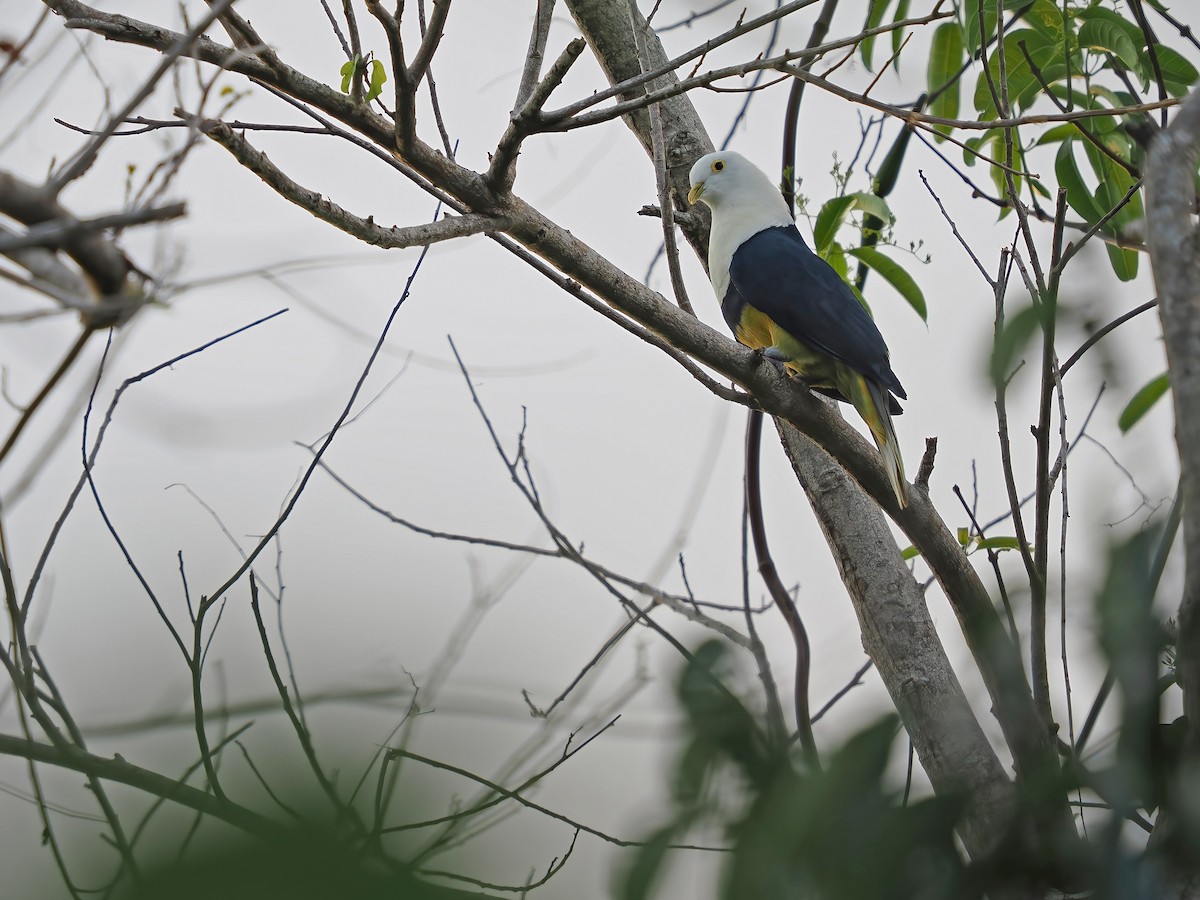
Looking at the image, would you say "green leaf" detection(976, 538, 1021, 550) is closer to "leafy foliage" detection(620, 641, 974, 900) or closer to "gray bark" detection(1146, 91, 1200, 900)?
"gray bark" detection(1146, 91, 1200, 900)

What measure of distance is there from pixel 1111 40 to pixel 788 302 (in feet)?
2.58

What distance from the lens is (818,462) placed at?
1.92m

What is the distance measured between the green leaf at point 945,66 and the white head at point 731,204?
48cm

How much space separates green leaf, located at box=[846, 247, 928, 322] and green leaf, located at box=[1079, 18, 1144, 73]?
0.49m

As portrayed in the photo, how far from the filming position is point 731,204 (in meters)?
2.51

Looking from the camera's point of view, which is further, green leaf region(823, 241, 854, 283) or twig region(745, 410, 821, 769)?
green leaf region(823, 241, 854, 283)

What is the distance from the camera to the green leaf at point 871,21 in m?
1.94

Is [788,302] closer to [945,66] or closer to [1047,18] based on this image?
[945,66]

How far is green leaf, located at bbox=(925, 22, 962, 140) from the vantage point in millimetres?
2045

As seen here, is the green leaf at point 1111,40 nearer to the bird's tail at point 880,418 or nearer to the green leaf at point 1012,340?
the bird's tail at point 880,418

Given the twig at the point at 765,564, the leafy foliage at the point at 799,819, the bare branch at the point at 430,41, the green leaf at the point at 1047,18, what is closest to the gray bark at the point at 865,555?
the twig at the point at 765,564

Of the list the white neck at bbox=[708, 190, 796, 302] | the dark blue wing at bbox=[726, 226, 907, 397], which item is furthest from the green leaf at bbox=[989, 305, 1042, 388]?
the white neck at bbox=[708, 190, 796, 302]

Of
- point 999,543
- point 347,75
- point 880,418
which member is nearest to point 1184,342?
point 347,75

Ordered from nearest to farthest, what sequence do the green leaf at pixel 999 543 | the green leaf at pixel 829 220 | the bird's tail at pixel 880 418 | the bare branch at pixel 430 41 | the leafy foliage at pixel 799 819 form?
the leafy foliage at pixel 799 819 → the bare branch at pixel 430 41 → the green leaf at pixel 999 543 → the green leaf at pixel 829 220 → the bird's tail at pixel 880 418
